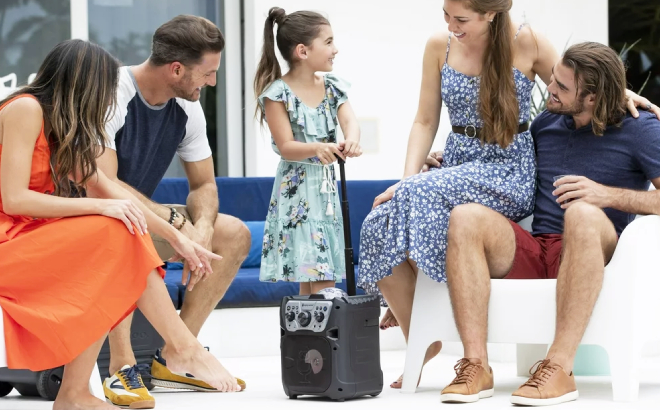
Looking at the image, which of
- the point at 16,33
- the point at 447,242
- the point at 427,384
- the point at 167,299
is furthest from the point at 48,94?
the point at 16,33

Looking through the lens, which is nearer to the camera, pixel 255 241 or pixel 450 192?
pixel 450 192

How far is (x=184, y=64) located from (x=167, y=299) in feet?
2.70

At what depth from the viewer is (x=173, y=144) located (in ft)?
10.2

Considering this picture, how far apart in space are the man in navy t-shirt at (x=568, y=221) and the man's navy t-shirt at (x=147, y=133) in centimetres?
93

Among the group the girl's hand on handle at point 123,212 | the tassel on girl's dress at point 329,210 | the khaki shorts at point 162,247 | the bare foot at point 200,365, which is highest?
the girl's hand on handle at point 123,212

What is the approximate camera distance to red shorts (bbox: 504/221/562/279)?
9.00 feet

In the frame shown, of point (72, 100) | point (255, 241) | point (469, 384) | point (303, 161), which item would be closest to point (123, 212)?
point (72, 100)

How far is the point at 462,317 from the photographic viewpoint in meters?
2.65

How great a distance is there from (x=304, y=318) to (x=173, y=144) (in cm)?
77

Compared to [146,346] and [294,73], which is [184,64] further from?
[146,346]

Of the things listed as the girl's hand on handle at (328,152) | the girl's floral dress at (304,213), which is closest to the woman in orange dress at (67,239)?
the girl's hand on handle at (328,152)

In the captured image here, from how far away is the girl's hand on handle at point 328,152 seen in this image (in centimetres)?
297

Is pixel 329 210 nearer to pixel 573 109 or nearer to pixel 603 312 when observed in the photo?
pixel 573 109

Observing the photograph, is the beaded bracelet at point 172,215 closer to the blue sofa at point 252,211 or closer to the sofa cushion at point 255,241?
the blue sofa at point 252,211
